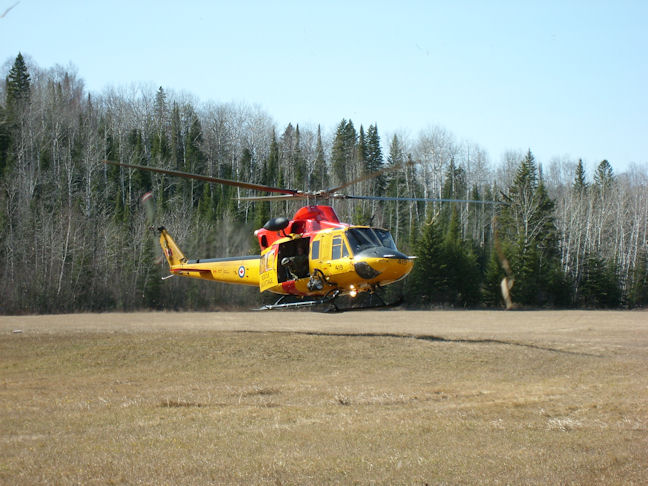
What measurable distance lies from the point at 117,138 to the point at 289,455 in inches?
2411

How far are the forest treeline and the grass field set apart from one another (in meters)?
18.5

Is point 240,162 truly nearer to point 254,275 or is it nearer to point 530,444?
point 254,275

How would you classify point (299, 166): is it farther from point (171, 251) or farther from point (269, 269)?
point (269, 269)

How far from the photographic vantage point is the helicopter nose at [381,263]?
63.5 feet

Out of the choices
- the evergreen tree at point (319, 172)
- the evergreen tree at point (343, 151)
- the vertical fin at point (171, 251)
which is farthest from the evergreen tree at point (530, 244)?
the vertical fin at point (171, 251)

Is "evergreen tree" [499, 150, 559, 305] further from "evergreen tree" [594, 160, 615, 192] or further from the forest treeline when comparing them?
"evergreen tree" [594, 160, 615, 192]

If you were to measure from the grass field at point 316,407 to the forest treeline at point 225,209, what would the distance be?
18.5m

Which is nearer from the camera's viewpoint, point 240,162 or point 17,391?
point 17,391

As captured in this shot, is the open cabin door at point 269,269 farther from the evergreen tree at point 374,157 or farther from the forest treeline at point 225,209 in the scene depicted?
the evergreen tree at point 374,157

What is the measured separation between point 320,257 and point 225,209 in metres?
35.5

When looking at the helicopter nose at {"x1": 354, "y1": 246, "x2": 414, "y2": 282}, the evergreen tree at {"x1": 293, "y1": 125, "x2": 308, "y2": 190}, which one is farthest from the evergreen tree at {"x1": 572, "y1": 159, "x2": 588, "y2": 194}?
the helicopter nose at {"x1": 354, "y1": 246, "x2": 414, "y2": 282}

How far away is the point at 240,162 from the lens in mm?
66062

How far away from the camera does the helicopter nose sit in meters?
19.3

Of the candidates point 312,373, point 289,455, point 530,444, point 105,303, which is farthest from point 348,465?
point 105,303
